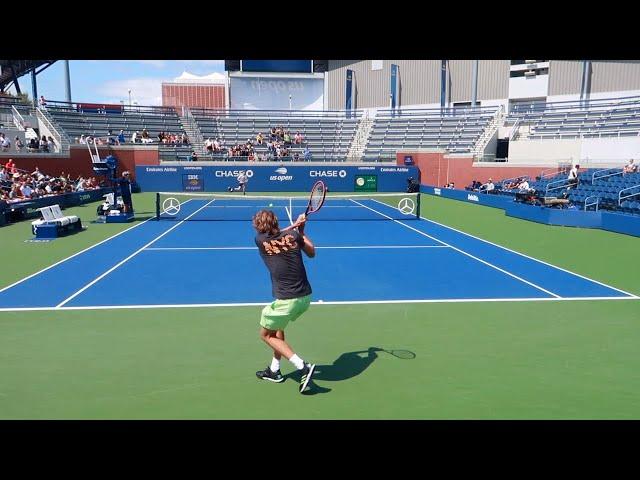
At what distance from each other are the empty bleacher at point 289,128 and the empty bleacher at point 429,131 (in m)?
2.89

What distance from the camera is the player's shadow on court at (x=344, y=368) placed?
622 cm

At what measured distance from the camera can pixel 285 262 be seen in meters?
5.64

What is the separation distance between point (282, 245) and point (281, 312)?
74cm

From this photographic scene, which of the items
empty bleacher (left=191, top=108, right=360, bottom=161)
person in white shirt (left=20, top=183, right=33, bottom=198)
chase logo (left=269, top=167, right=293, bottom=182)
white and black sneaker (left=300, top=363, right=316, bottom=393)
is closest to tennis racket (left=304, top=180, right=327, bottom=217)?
white and black sneaker (left=300, top=363, right=316, bottom=393)

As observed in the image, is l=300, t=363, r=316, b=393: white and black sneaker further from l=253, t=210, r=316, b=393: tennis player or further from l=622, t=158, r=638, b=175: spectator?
l=622, t=158, r=638, b=175: spectator

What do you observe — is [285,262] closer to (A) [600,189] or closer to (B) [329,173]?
(A) [600,189]

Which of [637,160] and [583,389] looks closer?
[583,389]

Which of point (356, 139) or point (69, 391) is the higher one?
point (356, 139)

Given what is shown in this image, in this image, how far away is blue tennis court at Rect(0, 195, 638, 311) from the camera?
998cm

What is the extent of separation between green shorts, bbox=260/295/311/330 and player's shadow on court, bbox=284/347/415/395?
895mm
